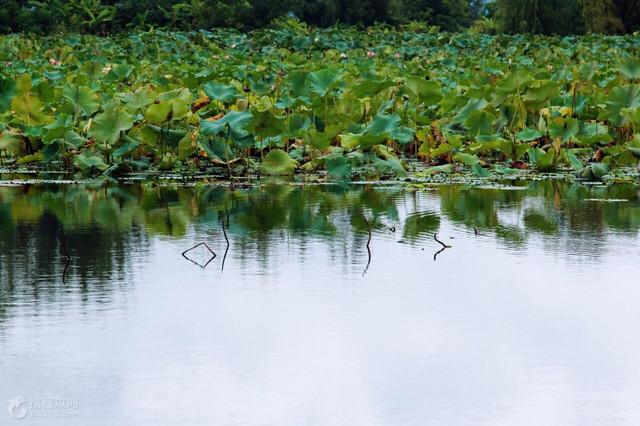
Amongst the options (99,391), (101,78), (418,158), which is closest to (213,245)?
(99,391)

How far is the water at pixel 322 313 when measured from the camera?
3.65 metres

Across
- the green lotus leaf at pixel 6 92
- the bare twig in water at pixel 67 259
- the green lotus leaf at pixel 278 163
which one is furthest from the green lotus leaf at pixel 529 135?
the bare twig in water at pixel 67 259

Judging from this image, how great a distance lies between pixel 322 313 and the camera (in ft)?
15.2

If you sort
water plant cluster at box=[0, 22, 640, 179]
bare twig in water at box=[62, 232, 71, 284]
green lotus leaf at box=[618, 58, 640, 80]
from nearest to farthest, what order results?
bare twig in water at box=[62, 232, 71, 284], water plant cluster at box=[0, 22, 640, 179], green lotus leaf at box=[618, 58, 640, 80]

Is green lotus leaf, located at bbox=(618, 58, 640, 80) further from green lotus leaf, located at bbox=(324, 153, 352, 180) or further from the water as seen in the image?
the water

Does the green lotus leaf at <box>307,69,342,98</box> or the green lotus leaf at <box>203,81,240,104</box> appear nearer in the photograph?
the green lotus leaf at <box>203,81,240,104</box>

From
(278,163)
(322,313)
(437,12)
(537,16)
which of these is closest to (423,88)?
(278,163)

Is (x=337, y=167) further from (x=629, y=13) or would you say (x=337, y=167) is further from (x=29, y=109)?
(x=629, y=13)

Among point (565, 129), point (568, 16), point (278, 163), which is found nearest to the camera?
point (278, 163)

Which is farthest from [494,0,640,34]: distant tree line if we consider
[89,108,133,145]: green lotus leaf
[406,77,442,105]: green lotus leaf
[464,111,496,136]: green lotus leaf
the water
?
the water

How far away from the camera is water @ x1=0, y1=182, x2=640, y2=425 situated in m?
3.65

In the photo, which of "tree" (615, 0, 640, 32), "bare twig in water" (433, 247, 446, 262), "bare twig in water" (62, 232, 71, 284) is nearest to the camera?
"bare twig in water" (62, 232, 71, 284)

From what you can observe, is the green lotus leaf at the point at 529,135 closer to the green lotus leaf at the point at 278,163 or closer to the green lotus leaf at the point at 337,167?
the green lotus leaf at the point at 337,167

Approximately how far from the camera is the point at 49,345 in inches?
163
